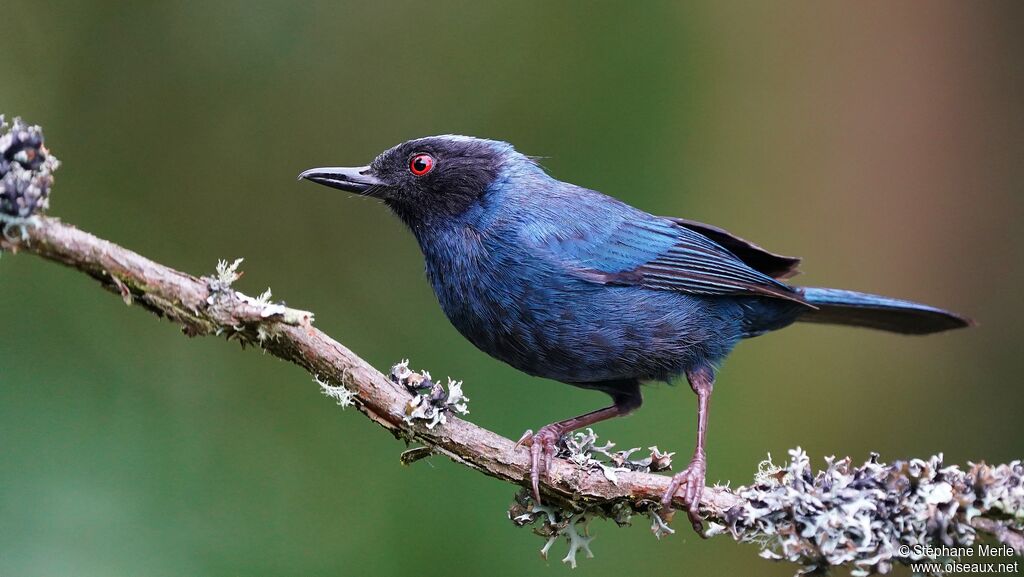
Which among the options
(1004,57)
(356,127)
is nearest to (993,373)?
(1004,57)

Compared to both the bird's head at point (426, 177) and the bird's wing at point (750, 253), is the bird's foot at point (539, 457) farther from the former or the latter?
the bird's wing at point (750, 253)

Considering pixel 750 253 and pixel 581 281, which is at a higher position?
pixel 750 253

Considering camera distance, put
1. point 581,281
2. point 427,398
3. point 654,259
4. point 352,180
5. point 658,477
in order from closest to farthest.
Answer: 1. point 427,398
2. point 658,477
3. point 581,281
4. point 654,259
5. point 352,180

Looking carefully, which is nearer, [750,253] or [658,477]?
[658,477]

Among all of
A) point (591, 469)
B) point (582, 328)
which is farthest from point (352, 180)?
point (591, 469)

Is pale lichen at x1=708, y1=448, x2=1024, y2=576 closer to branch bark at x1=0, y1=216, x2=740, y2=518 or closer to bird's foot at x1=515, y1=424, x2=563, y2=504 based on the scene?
branch bark at x1=0, y1=216, x2=740, y2=518

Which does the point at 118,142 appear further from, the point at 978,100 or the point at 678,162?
the point at 978,100

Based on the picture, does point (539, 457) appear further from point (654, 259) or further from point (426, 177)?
point (426, 177)
